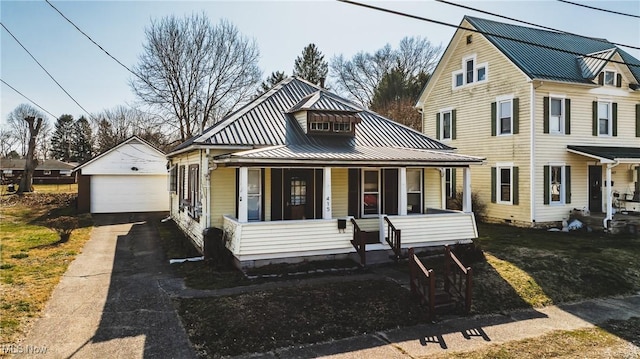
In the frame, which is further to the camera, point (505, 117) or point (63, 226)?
point (505, 117)

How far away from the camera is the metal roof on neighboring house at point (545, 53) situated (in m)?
17.3

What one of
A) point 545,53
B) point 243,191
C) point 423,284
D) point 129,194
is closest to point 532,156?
point 545,53

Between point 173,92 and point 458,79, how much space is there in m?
19.3

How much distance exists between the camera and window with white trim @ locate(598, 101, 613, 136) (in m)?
18.3

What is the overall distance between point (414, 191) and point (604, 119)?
11.4 metres

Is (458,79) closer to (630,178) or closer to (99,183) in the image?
(630,178)

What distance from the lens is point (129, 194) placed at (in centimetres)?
2289

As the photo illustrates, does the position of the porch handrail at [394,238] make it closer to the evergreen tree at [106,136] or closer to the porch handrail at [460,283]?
the porch handrail at [460,283]

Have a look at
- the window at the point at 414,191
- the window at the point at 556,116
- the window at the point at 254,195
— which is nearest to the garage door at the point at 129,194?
the window at the point at 254,195

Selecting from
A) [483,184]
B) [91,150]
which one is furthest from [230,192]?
[91,150]

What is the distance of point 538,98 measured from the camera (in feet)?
55.6

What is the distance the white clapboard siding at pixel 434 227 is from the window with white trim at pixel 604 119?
11.0 m

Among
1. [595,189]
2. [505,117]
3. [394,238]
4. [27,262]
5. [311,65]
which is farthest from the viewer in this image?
[311,65]

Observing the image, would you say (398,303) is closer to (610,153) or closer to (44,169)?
(610,153)
